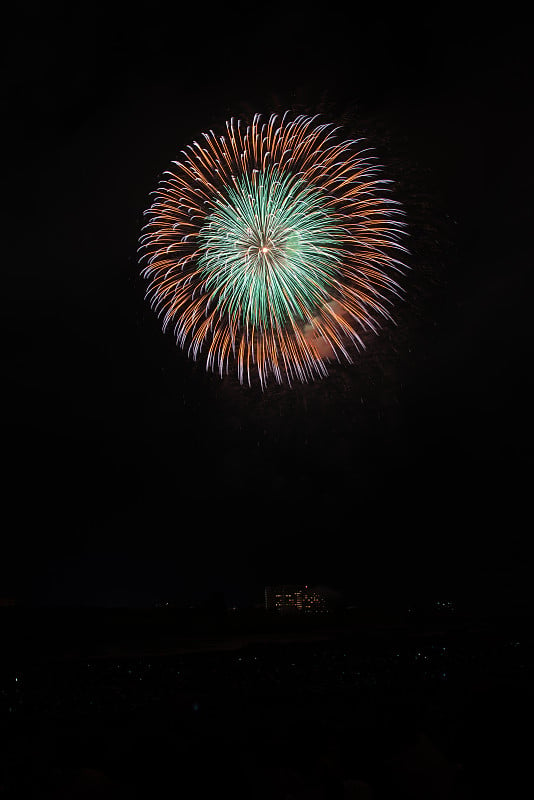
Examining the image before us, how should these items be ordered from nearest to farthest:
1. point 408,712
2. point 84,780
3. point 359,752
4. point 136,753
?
1. point 84,780
2. point 136,753
3. point 359,752
4. point 408,712

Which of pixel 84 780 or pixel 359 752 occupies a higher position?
pixel 84 780

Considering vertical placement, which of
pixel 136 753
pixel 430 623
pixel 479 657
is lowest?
pixel 430 623

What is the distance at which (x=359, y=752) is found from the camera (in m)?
6.12

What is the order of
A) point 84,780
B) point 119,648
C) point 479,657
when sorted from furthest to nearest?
point 119,648 → point 479,657 → point 84,780

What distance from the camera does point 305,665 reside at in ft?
69.5

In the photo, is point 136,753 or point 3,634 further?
point 3,634

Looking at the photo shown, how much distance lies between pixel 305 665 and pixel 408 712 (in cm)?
1490

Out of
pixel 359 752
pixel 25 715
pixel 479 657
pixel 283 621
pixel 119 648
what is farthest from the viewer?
pixel 283 621

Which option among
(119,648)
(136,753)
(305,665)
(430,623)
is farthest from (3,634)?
(136,753)

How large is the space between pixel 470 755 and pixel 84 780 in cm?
205

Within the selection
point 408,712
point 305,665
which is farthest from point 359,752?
point 305,665

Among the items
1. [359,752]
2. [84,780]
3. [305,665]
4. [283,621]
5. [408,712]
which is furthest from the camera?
[283,621]

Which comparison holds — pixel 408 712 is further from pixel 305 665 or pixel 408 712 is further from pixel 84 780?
pixel 305 665

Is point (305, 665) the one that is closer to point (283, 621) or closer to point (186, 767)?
point (186, 767)
